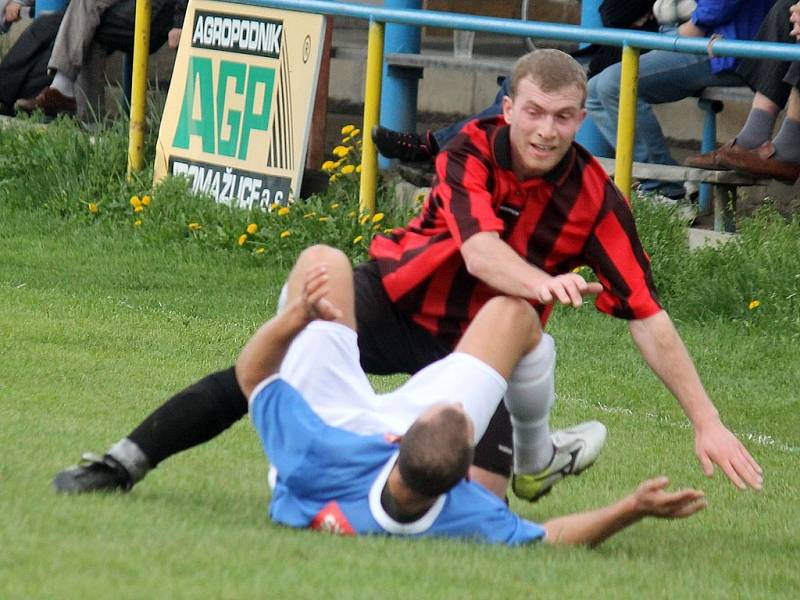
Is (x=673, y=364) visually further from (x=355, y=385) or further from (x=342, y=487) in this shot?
(x=342, y=487)

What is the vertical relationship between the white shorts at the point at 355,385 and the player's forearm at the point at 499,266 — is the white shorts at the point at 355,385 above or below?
below

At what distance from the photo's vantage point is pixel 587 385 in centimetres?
729

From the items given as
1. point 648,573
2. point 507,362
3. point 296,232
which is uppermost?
point 507,362

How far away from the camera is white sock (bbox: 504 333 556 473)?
476 cm

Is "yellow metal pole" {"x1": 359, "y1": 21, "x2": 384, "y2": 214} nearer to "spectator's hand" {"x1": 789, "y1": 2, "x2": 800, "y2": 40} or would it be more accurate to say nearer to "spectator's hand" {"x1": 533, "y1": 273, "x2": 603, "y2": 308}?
"spectator's hand" {"x1": 789, "y1": 2, "x2": 800, "y2": 40}

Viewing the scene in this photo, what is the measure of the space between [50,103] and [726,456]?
9.20 metres

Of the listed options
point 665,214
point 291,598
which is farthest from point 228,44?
point 291,598

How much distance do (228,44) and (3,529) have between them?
7307 mm

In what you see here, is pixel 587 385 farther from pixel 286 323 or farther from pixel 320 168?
pixel 320 168

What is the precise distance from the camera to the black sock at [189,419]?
482cm

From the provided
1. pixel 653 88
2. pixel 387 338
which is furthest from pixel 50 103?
pixel 387 338

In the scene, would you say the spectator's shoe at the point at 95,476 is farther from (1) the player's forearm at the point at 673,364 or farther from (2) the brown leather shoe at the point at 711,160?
(2) the brown leather shoe at the point at 711,160

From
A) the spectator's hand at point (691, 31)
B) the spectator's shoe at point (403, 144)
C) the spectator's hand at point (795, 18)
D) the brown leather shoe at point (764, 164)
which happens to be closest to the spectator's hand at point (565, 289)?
the spectator's hand at point (795, 18)

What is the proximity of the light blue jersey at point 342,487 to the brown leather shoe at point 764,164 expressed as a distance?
4979mm
